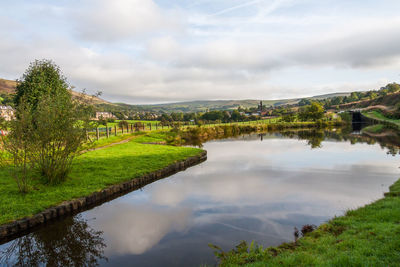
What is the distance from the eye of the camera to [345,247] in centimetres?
570

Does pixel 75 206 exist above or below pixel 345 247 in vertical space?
below

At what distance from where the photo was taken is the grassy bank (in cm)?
495

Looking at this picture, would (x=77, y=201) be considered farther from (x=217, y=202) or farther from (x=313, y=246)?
(x=313, y=246)

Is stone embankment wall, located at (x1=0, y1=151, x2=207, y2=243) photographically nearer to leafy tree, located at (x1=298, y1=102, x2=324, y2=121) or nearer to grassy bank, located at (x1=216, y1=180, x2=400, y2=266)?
grassy bank, located at (x1=216, y1=180, x2=400, y2=266)

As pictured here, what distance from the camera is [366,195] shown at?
38.9 feet

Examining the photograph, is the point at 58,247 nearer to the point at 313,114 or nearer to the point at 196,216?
the point at 196,216

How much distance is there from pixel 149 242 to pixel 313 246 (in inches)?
207

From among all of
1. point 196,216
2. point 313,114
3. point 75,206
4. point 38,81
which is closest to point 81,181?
point 75,206

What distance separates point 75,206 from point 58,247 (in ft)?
9.59

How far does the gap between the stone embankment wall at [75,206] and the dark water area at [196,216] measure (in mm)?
431

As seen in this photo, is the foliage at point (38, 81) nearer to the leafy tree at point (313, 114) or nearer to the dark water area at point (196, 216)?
the dark water area at point (196, 216)

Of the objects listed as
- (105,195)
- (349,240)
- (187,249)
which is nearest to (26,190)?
(105,195)

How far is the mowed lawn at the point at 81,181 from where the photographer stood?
9.46m

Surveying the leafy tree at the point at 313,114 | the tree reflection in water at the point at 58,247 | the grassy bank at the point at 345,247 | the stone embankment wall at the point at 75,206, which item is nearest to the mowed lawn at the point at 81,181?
the stone embankment wall at the point at 75,206
